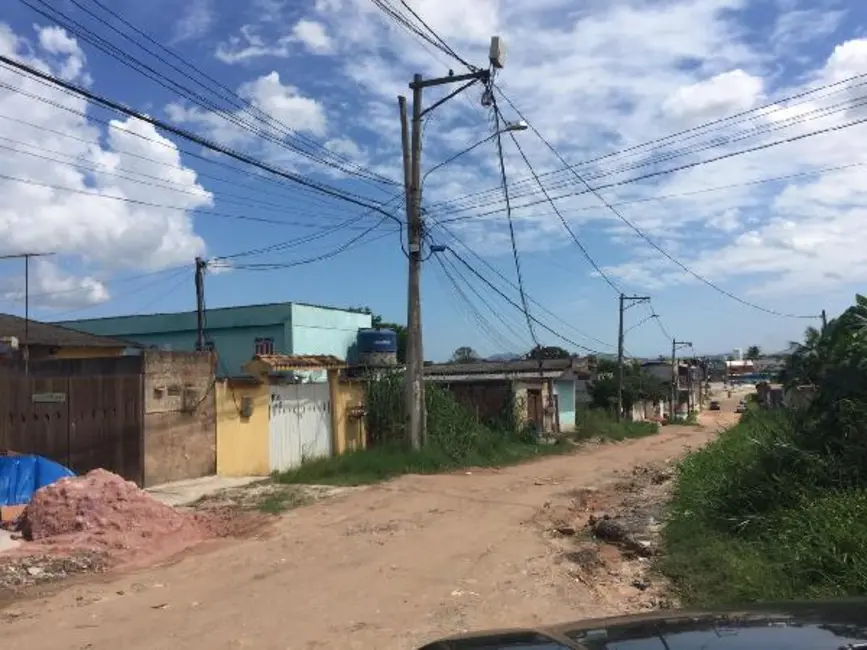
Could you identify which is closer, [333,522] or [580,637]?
[580,637]

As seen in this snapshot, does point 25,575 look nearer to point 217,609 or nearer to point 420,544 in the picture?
point 217,609

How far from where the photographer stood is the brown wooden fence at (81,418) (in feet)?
52.9

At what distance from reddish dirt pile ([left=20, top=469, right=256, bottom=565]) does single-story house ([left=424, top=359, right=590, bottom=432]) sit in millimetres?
16331

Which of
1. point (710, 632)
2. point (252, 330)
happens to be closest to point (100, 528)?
point (710, 632)

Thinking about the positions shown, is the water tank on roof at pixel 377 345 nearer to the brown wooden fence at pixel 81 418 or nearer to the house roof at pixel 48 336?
the house roof at pixel 48 336

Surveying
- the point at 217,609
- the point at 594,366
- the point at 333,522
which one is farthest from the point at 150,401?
the point at 594,366

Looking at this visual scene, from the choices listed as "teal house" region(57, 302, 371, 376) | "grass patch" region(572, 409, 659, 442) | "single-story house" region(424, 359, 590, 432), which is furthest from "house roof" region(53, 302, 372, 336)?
"grass patch" region(572, 409, 659, 442)

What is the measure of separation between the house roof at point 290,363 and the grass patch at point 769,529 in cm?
990

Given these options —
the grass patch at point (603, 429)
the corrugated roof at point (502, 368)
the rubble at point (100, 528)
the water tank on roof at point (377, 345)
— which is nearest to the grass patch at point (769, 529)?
the rubble at point (100, 528)

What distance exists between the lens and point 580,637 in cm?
285

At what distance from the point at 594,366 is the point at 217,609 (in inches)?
2144

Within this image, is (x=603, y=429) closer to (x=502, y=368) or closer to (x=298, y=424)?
(x=502, y=368)

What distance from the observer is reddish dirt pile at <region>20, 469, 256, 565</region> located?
1069cm

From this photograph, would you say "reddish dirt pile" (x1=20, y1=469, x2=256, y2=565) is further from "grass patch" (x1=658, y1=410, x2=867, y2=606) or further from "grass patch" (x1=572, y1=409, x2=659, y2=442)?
"grass patch" (x1=572, y1=409, x2=659, y2=442)
